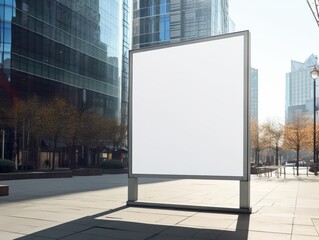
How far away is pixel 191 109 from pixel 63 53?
4464cm

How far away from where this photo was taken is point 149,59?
12.8 meters

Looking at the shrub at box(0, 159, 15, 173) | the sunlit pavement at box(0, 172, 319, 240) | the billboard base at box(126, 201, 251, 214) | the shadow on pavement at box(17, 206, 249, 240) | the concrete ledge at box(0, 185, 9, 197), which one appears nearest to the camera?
the shadow on pavement at box(17, 206, 249, 240)

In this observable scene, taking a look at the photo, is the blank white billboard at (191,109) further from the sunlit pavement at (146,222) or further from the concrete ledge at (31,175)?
the concrete ledge at (31,175)

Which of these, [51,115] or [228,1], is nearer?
[51,115]

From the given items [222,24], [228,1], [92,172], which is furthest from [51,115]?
[228,1]

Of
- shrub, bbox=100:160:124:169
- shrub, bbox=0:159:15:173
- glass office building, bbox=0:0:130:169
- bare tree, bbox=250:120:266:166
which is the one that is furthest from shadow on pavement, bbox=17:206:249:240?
bare tree, bbox=250:120:266:166

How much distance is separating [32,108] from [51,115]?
1910 mm

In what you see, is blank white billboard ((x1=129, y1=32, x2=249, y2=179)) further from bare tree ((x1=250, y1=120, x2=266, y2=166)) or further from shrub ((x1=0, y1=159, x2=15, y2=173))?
bare tree ((x1=250, y1=120, x2=266, y2=166))

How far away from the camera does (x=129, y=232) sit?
8.26m

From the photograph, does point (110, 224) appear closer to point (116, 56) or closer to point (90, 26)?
point (90, 26)

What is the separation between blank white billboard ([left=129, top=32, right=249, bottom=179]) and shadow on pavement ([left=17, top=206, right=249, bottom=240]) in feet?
7.69

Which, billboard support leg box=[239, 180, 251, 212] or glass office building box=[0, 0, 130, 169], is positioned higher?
glass office building box=[0, 0, 130, 169]

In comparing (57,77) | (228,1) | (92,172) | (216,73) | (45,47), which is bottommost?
(92,172)

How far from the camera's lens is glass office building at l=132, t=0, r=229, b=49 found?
89.9 m
